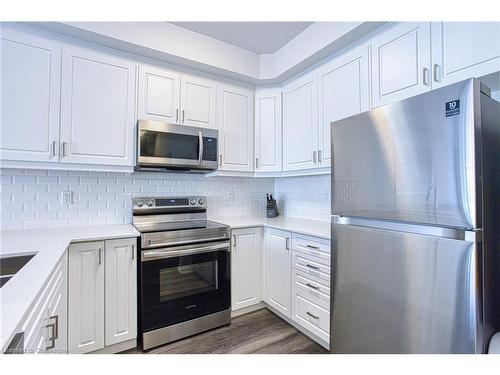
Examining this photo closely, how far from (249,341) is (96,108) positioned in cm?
223

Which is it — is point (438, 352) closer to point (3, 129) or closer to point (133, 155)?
point (133, 155)

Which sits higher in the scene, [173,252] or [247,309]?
[173,252]

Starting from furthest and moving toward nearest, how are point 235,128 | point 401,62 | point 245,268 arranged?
point 235,128
point 245,268
point 401,62

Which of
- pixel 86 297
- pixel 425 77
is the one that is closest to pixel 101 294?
pixel 86 297

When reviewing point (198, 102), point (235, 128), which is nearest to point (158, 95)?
point (198, 102)

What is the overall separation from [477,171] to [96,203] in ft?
8.42

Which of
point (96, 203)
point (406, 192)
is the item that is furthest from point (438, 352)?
point (96, 203)

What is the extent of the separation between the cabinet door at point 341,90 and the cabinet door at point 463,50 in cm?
47

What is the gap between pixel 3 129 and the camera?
1.69 m

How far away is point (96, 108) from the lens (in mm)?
2000

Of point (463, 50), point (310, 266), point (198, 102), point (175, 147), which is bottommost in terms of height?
point (310, 266)

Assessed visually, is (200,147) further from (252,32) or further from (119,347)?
(119,347)

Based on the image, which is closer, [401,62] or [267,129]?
[401,62]

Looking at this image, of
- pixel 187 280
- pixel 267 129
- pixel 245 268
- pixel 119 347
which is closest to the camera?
pixel 119 347
